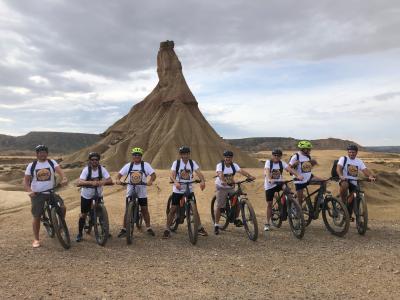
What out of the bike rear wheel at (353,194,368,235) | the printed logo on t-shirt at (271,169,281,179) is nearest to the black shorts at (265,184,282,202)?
the printed logo on t-shirt at (271,169,281,179)

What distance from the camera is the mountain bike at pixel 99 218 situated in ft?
27.4

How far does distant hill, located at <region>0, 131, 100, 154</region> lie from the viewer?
525 feet

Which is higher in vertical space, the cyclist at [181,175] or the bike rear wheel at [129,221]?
the cyclist at [181,175]

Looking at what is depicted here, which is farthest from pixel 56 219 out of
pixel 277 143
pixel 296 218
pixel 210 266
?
pixel 277 143

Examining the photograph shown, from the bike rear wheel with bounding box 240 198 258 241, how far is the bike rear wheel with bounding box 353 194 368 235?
7.79 feet

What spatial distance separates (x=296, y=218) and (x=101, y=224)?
4145mm

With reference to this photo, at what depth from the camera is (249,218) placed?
9.12 meters

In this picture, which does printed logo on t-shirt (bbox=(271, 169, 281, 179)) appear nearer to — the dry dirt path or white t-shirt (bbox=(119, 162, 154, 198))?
the dry dirt path

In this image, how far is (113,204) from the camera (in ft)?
50.3

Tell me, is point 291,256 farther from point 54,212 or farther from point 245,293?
point 54,212

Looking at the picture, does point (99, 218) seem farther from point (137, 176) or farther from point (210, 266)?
point (210, 266)

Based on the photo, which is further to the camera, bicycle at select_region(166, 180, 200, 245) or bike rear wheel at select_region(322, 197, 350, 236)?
bike rear wheel at select_region(322, 197, 350, 236)

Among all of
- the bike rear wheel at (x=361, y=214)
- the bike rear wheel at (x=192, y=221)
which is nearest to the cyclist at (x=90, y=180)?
the bike rear wheel at (x=192, y=221)

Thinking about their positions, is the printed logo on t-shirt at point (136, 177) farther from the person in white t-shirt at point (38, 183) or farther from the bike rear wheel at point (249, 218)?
the bike rear wheel at point (249, 218)
